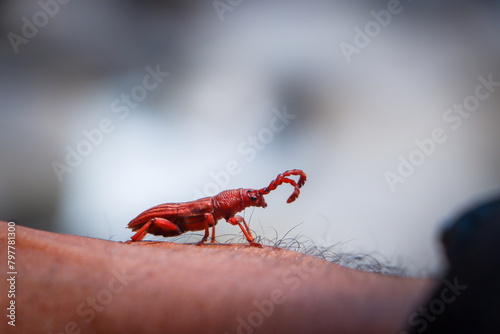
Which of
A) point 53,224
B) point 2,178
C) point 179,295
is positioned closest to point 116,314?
point 179,295

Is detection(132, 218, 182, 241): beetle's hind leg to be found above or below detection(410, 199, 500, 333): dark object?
below

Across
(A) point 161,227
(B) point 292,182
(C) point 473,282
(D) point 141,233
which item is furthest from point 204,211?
(C) point 473,282

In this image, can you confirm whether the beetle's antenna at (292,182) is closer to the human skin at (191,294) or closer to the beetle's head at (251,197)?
the beetle's head at (251,197)

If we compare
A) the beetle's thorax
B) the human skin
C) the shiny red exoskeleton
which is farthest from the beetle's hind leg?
the human skin

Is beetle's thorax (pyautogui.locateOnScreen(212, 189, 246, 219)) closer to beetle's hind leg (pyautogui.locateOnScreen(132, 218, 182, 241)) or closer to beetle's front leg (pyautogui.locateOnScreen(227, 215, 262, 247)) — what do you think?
beetle's front leg (pyautogui.locateOnScreen(227, 215, 262, 247))

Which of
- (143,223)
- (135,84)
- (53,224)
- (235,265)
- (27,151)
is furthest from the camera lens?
(135,84)

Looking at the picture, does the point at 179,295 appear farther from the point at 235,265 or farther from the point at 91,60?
the point at 91,60
